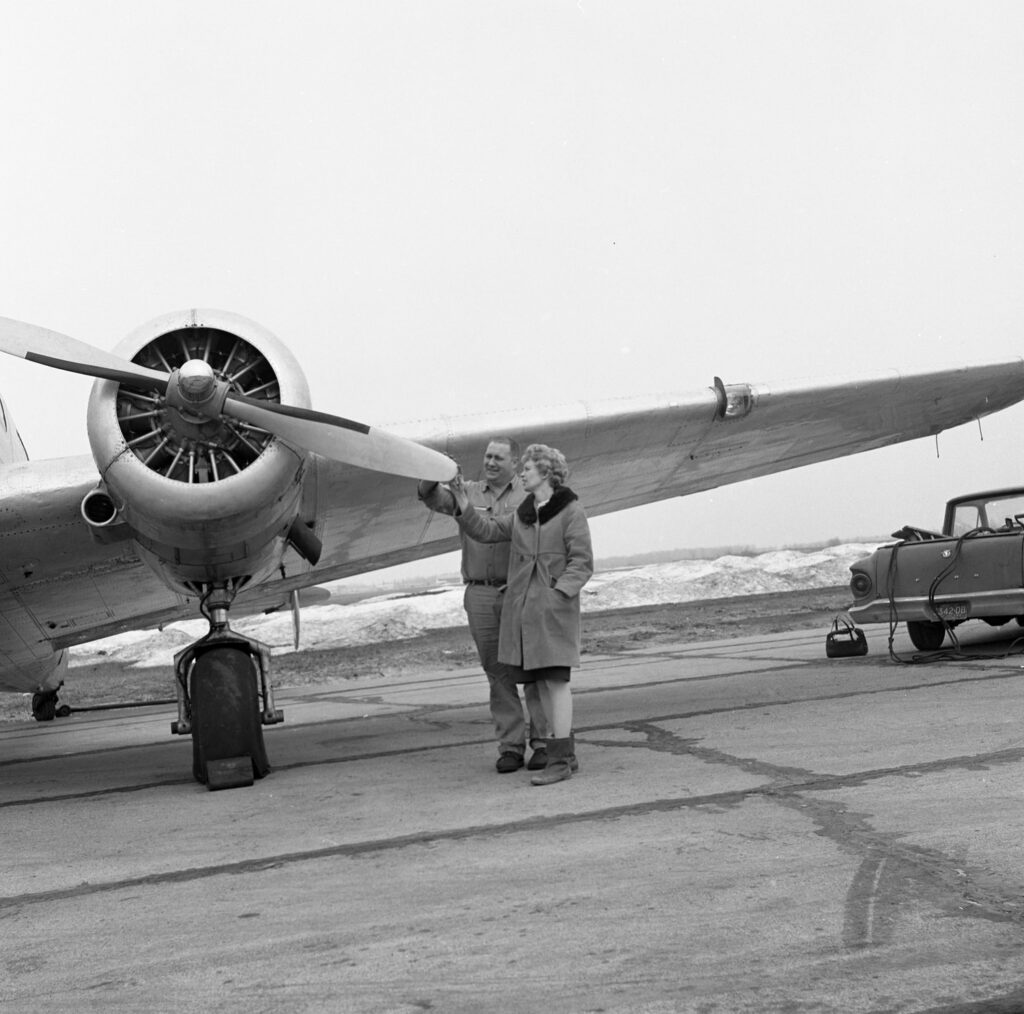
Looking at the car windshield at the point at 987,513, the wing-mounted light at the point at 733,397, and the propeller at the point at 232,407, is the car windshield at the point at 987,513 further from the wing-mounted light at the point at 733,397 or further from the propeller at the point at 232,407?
the propeller at the point at 232,407

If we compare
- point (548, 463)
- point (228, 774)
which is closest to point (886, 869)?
point (548, 463)

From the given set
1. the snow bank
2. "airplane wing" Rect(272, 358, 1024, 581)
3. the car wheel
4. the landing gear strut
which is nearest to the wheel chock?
the landing gear strut

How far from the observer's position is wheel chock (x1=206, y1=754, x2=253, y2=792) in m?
5.91

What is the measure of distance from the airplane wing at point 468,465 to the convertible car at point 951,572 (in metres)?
1.01

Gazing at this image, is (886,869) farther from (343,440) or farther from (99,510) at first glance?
(99,510)

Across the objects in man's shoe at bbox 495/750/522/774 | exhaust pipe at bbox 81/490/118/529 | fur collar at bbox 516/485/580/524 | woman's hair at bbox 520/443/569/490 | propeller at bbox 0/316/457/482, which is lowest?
man's shoe at bbox 495/750/522/774

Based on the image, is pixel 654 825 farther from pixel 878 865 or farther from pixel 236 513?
pixel 236 513

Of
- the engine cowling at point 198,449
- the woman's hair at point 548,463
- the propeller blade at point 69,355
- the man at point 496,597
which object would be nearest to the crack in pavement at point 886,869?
the man at point 496,597

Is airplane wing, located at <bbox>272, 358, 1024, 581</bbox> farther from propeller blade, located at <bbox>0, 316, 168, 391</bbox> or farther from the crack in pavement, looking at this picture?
the crack in pavement

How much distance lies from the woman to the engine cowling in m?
1.07

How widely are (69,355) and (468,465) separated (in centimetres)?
279

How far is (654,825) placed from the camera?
13.4 feet

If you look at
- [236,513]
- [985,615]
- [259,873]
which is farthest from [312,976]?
[985,615]

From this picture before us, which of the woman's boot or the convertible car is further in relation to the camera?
the convertible car
